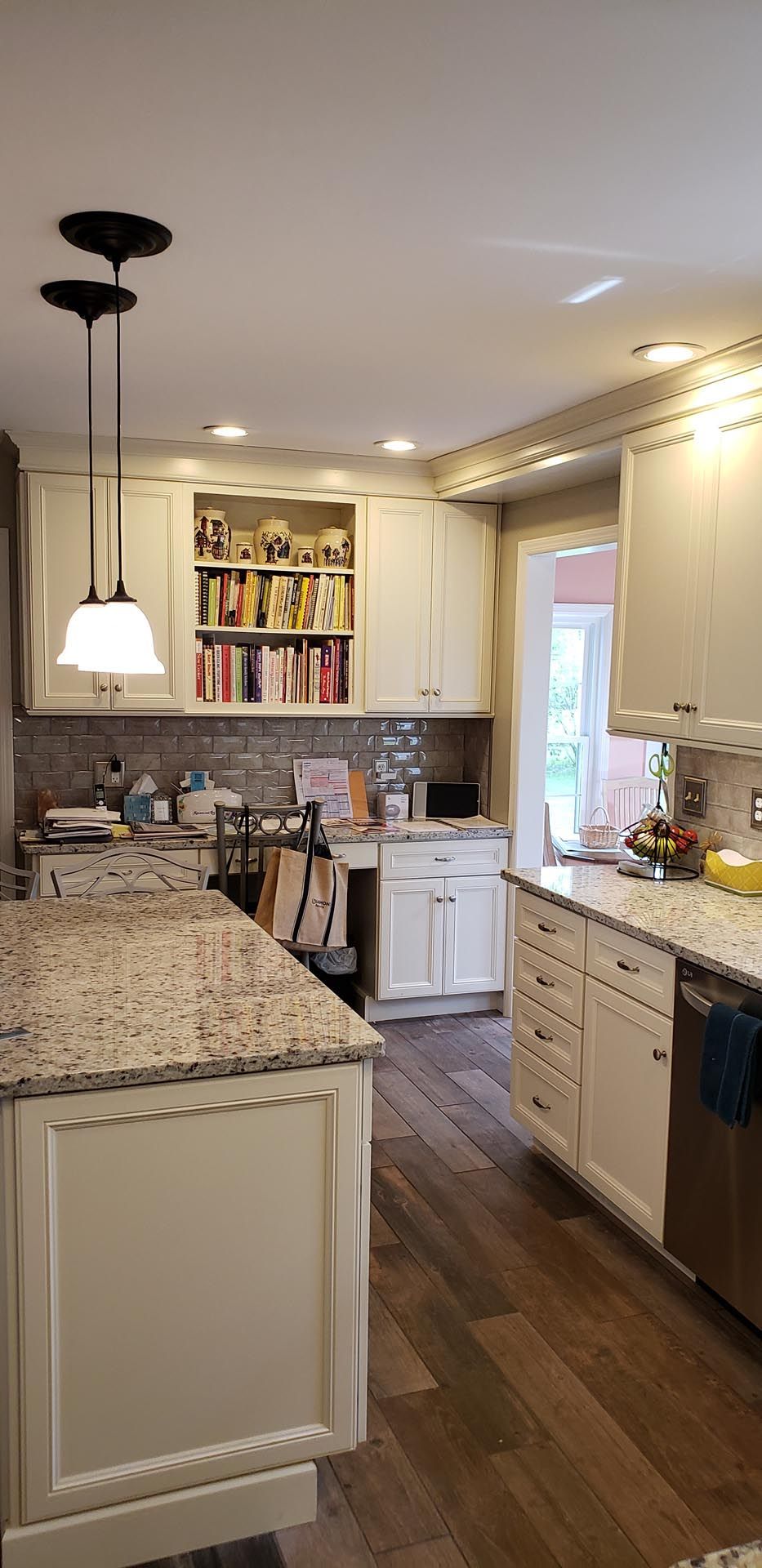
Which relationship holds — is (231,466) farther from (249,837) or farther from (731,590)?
(731,590)

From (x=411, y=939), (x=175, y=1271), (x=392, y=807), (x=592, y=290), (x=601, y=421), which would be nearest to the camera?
(x=175, y=1271)

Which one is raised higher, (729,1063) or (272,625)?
(272,625)

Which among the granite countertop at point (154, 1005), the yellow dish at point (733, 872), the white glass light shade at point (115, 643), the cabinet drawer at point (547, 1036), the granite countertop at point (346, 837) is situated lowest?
the cabinet drawer at point (547, 1036)

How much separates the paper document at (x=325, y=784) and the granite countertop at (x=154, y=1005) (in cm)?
225

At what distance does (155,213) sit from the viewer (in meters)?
2.22

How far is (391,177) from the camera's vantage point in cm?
202

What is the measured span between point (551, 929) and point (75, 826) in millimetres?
2051

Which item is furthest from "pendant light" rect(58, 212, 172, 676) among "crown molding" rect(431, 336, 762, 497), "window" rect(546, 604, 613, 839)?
"window" rect(546, 604, 613, 839)

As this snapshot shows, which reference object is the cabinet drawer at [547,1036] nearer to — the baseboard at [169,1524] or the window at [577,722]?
the baseboard at [169,1524]

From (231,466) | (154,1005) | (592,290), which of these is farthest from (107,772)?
(592,290)

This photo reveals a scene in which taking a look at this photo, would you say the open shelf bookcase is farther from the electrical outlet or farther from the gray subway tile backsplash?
the electrical outlet

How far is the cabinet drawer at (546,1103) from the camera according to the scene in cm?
338

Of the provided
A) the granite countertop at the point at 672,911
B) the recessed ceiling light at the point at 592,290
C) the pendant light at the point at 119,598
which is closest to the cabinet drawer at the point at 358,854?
the granite countertop at the point at 672,911

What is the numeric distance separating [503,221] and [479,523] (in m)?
2.96
